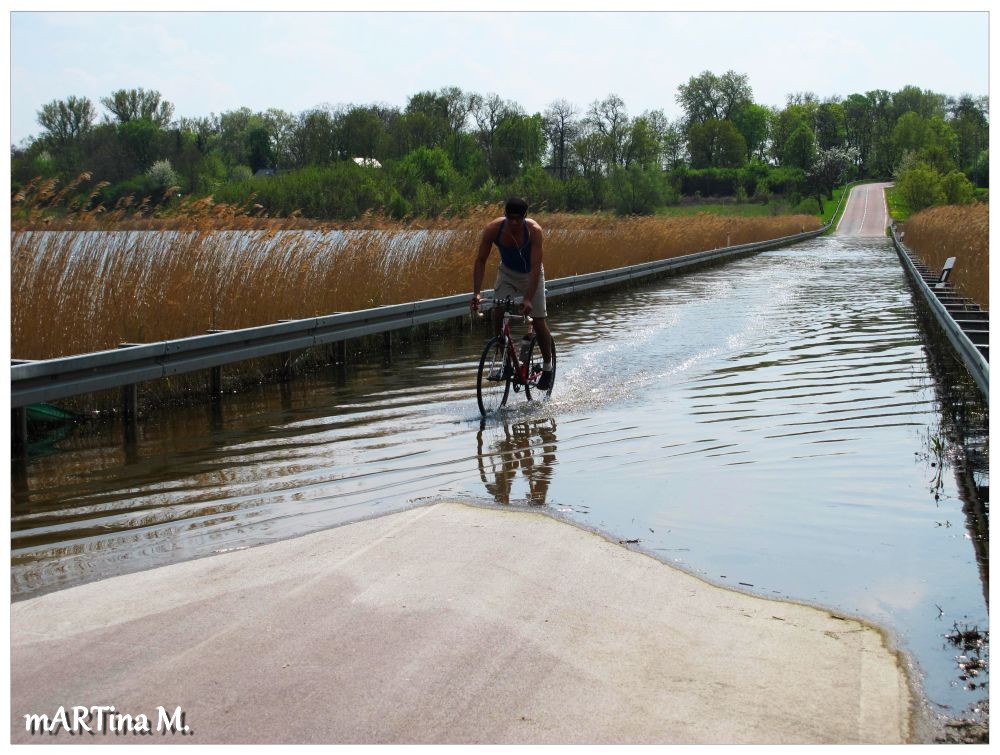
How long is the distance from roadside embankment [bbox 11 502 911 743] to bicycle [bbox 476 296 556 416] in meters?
4.92

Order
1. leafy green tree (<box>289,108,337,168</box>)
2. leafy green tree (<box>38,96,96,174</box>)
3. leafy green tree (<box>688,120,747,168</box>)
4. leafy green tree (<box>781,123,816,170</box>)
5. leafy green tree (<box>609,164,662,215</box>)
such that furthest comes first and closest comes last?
1. leafy green tree (<box>688,120,747,168</box>)
2. leafy green tree (<box>781,123,816,170</box>)
3. leafy green tree (<box>289,108,337,168</box>)
4. leafy green tree (<box>609,164,662,215</box>)
5. leafy green tree (<box>38,96,96,174</box>)

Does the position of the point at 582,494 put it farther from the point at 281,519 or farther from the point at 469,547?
the point at 281,519

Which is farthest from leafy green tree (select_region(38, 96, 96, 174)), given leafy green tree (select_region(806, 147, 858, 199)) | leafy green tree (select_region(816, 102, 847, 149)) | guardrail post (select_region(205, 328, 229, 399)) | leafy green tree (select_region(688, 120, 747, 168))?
leafy green tree (select_region(816, 102, 847, 149))

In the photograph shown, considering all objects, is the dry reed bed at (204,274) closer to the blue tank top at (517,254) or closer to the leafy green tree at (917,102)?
the blue tank top at (517,254)

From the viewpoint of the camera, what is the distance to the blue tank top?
1079cm

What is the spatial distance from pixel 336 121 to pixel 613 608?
114 meters

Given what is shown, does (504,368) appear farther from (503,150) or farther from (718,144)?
(718,144)

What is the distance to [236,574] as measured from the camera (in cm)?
548

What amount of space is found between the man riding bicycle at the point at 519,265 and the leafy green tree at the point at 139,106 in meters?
86.1

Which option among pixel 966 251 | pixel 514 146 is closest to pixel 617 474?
pixel 966 251

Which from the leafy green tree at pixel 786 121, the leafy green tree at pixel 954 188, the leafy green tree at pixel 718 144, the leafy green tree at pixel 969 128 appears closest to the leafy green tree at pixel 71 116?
the leafy green tree at pixel 954 188

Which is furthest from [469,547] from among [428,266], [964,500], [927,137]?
[927,137]

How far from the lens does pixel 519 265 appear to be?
11016mm

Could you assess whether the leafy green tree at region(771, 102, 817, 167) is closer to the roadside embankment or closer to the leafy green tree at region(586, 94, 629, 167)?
the leafy green tree at region(586, 94, 629, 167)
